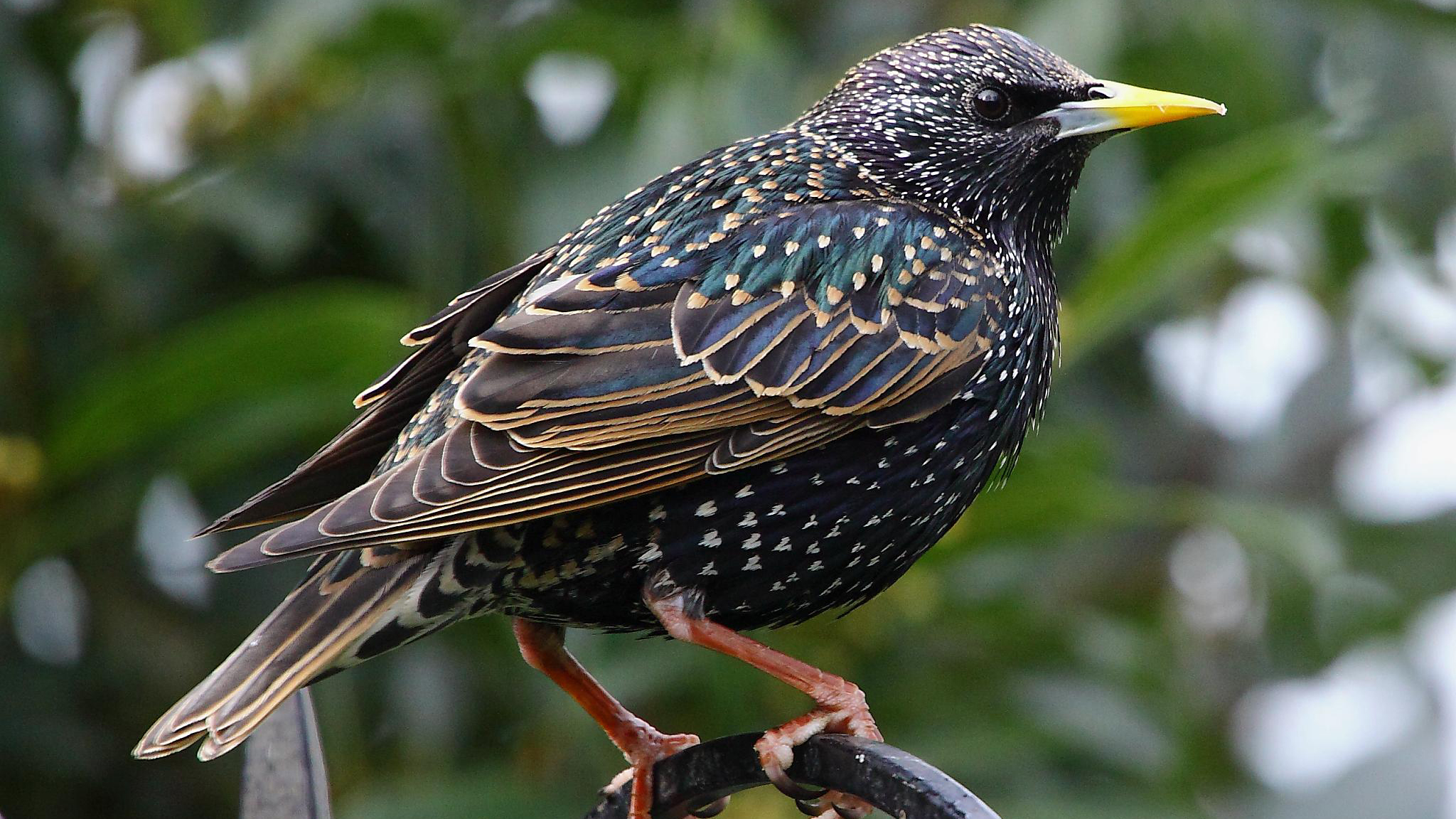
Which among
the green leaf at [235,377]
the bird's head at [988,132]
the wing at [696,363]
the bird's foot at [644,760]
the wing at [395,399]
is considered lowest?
the bird's foot at [644,760]

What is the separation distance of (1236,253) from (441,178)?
210 cm

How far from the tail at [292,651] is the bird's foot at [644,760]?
0.46m

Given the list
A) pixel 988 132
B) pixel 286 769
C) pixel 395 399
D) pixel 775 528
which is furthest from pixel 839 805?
pixel 988 132

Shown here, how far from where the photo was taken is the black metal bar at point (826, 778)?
2490mm

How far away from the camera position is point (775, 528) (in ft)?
9.57

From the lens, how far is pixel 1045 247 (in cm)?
338

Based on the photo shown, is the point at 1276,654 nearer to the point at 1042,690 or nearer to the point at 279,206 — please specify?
the point at 1042,690

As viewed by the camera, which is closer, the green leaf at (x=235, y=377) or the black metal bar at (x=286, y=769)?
the black metal bar at (x=286, y=769)

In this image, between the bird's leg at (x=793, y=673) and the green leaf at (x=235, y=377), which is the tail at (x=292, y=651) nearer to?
the bird's leg at (x=793, y=673)

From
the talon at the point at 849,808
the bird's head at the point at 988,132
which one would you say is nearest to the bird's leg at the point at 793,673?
the talon at the point at 849,808

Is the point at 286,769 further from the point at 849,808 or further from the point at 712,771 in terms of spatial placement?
the point at 849,808

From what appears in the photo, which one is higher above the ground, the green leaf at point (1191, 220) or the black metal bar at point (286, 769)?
the green leaf at point (1191, 220)

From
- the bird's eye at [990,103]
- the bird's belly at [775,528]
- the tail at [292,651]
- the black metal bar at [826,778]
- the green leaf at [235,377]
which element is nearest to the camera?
the black metal bar at [826,778]

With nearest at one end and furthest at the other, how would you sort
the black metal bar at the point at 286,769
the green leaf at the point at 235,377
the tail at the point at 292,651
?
the tail at the point at 292,651
the black metal bar at the point at 286,769
the green leaf at the point at 235,377
